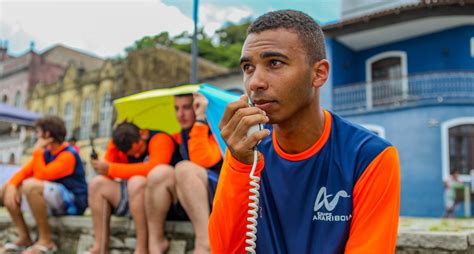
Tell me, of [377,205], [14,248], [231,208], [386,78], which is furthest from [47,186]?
[386,78]

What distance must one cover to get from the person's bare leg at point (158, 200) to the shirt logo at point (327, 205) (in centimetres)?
221

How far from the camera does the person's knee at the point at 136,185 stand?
4102 millimetres

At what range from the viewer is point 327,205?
1.81 meters

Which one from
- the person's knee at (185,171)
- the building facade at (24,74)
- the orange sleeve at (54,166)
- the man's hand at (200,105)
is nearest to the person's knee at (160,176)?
the person's knee at (185,171)

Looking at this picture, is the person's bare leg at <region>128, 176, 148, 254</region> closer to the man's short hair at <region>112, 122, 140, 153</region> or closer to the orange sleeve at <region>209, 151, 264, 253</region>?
the man's short hair at <region>112, 122, 140, 153</region>

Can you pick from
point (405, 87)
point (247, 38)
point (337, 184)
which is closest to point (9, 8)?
point (247, 38)

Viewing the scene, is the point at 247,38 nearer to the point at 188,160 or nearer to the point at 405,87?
the point at 188,160

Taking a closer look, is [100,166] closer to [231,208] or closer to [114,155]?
[114,155]

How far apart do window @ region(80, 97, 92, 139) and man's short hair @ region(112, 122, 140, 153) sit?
2936 centimetres

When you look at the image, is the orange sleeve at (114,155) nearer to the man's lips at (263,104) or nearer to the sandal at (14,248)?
the sandal at (14,248)

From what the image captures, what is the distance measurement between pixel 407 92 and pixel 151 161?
1364 cm

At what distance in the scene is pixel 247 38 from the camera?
1864 millimetres

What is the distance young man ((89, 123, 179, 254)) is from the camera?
4.12m

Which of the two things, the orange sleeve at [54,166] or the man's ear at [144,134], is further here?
the orange sleeve at [54,166]
